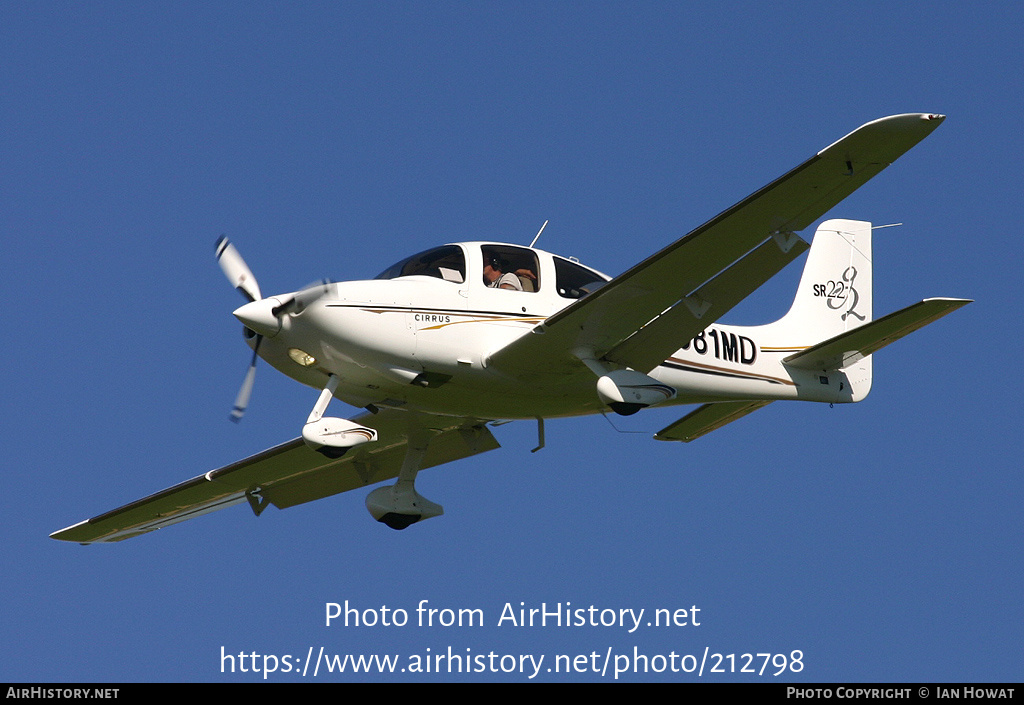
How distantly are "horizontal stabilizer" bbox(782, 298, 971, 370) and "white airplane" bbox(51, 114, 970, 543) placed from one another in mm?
27

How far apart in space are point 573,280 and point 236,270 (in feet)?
13.4

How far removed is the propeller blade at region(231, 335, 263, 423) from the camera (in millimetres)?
13633

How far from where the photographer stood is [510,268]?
49.5 feet

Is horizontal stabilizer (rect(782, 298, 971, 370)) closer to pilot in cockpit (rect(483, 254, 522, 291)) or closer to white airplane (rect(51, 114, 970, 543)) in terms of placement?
white airplane (rect(51, 114, 970, 543))

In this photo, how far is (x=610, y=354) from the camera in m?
15.1

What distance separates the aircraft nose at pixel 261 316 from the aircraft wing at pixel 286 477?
3290 millimetres

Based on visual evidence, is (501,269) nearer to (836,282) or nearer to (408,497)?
(408,497)

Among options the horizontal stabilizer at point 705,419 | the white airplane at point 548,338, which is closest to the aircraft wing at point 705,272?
the white airplane at point 548,338

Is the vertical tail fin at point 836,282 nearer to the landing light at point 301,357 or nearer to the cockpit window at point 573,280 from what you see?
the cockpit window at point 573,280
